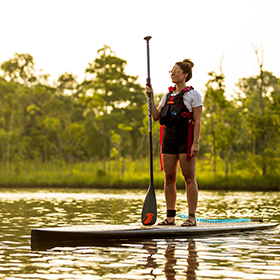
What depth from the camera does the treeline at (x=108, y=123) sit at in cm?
2498

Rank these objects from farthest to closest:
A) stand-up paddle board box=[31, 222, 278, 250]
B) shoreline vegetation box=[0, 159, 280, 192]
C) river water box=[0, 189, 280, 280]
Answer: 1. shoreline vegetation box=[0, 159, 280, 192]
2. stand-up paddle board box=[31, 222, 278, 250]
3. river water box=[0, 189, 280, 280]

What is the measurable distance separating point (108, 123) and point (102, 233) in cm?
3064

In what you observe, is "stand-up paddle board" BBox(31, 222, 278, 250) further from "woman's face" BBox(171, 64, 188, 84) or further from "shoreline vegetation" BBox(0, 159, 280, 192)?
"shoreline vegetation" BBox(0, 159, 280, 192)

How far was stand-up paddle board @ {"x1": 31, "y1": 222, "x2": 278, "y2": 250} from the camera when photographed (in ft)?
20.0

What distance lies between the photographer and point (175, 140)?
682cm

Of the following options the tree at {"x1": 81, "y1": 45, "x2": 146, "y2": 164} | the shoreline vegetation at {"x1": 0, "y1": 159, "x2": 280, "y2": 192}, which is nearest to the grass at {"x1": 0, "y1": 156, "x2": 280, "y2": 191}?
the shoreline vegetation at {"x1": 0, "y1": 159, "x2": 280, "y2": 192}

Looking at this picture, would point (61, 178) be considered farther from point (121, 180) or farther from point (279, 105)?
point (279, 105)

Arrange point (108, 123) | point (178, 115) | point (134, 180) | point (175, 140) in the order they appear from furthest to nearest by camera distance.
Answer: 1. point (108, 123)
2. point (134, 180)
3. point (175, 140)
4. point (178, 115)

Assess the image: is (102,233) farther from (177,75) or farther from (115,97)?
(115,97)

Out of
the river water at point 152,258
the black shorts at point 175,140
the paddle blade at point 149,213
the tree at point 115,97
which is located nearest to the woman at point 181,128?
the black shorts at point 175,140

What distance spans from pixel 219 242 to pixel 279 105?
19006 mm

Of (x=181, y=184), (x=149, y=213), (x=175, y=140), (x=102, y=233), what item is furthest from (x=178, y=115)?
(x=181, y=184)

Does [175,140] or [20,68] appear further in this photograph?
[20,68]

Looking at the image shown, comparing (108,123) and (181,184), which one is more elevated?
(108,123)
